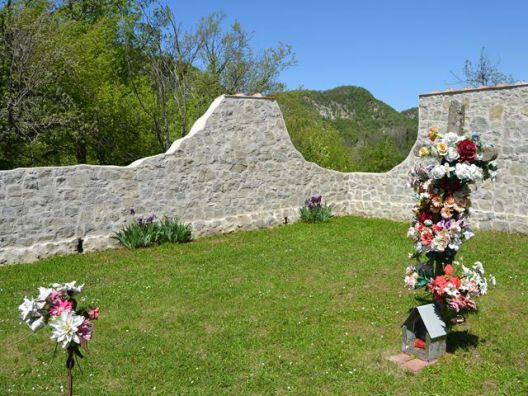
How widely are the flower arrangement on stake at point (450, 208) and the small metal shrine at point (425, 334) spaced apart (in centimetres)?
18

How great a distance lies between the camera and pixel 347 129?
5794 centimetres

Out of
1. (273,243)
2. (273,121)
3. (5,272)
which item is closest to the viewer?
(5,272)

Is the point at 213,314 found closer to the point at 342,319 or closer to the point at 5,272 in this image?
the point at 342,319

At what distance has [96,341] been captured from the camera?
6.35 meters

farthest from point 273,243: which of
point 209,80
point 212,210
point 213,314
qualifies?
point 209,80

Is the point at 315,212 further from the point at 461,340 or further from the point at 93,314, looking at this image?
the point at 93,314

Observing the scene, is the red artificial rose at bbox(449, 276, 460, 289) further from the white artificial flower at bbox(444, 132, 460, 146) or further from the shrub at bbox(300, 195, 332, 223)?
the shrub at bbox(300, 195, 332, 223)

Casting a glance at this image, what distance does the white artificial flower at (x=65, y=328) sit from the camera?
3562mm

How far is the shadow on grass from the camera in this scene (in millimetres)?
5984

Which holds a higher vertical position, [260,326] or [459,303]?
[459,303]

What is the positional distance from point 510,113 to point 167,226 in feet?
26.1

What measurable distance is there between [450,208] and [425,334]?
1.33 m

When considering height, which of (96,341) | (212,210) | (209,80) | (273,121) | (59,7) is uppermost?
(59,7)

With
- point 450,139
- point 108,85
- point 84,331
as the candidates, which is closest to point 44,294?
point 84,331
